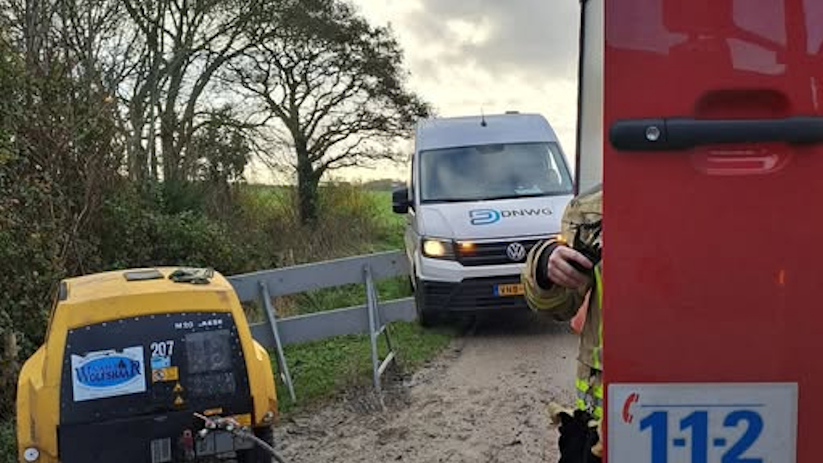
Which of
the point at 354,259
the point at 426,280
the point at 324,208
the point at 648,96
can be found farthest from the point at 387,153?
the point at 648,96

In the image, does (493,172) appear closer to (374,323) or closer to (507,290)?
(507,290)

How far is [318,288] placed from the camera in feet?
25.4

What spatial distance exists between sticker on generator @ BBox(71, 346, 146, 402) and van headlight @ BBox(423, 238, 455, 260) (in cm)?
610

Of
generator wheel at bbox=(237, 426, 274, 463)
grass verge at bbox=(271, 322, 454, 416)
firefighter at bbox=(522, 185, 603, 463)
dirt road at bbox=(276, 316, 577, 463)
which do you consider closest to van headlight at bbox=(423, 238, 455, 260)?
grass verge at bbox=(271, 322, 454, 416)

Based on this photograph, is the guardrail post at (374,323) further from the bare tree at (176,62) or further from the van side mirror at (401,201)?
the bare tree at (176,62)

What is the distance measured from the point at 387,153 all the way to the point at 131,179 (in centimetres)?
928

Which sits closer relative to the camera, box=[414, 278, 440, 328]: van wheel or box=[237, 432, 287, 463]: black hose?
box=[237, 432, 287, 463]: black hose

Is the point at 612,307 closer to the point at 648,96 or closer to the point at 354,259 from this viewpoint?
the point at 648,96

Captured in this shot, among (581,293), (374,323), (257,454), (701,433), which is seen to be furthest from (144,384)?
(374,323)

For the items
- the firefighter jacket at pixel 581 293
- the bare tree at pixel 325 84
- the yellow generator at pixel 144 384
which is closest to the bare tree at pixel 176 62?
the bare tree at pixel 325 84

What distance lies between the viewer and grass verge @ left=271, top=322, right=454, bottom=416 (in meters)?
7.71

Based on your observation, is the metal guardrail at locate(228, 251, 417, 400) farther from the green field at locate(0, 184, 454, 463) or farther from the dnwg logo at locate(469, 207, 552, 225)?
the dnwg logo at locate(469, 207, 552, 225)

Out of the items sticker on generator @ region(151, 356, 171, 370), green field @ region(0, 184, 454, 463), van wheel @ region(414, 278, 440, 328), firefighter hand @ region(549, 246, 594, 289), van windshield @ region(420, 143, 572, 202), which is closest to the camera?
firefighter hand @ region(549, 246, 594, 289)

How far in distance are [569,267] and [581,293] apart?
0.12 meters
